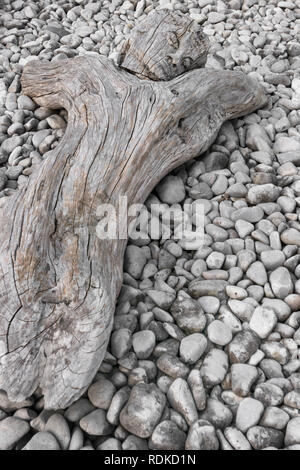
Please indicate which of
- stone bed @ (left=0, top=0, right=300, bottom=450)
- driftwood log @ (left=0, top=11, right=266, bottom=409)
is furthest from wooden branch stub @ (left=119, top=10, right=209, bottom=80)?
stone bed @ (left=0, top=0, right=300, bottom=450)

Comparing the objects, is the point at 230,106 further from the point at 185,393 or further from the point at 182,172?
the point at 185,393

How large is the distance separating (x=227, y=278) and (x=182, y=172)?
2.52ft

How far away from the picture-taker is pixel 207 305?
1909mm

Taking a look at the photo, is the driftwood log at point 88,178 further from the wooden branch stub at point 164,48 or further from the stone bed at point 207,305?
the stone bed at point 207,305

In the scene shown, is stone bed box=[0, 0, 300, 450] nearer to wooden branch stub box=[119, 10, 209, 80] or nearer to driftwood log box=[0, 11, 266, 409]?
driftwood log box=[0, 11, 266, 409]

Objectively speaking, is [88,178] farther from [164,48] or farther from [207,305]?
[164,48]

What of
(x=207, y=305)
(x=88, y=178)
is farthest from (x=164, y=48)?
(x=207, y=305)

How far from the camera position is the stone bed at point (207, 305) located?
1.52 meters

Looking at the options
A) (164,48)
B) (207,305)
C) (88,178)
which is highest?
(164,48)

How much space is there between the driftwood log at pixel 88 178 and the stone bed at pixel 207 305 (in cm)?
11

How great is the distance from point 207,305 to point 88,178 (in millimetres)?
773

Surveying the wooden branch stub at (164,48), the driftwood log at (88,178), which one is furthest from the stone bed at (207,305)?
the wooden branch stub at (164,48)

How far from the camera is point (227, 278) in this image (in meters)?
2.02

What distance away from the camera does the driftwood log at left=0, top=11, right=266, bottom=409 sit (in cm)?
157
